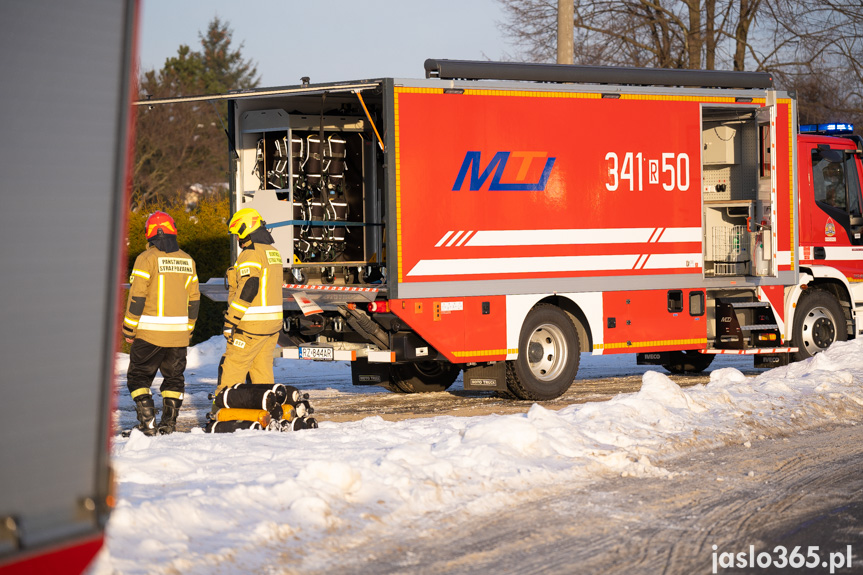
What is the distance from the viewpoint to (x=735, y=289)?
12.5 meters

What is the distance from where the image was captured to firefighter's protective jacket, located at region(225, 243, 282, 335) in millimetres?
8641

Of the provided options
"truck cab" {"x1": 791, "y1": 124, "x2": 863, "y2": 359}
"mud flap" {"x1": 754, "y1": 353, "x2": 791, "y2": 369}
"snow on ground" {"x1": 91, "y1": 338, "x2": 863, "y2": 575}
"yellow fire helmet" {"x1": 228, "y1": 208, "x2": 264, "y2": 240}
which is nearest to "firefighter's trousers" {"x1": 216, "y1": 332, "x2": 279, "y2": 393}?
"snow on ground" {"x1": 91, "y1": 338, "x2": 863, "y2": 575}

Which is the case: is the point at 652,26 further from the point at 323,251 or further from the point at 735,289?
the point at 323,251

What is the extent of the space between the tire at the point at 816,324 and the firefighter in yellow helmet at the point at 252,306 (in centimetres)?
740

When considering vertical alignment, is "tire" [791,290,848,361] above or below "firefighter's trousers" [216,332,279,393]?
above

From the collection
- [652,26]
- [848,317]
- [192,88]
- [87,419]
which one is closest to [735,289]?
[848,317]

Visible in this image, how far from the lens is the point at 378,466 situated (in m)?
6.39

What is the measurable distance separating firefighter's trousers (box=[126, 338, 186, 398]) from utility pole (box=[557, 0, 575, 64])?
900 cm

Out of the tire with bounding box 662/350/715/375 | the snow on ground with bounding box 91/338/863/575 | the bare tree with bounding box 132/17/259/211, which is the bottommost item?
the snow on ground with bounding box 91/338/863/575

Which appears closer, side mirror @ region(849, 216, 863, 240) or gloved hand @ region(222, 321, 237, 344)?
gloved hand @ region(222, 321, 237, 344)

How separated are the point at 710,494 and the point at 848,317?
8.19 m

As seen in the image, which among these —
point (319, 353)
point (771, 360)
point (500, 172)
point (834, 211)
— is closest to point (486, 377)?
point (319, 353)

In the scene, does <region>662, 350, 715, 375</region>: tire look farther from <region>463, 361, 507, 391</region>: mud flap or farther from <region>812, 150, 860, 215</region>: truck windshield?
<region>463, 361, 507, 391</region>: mud flap

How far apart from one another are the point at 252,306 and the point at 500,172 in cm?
342
